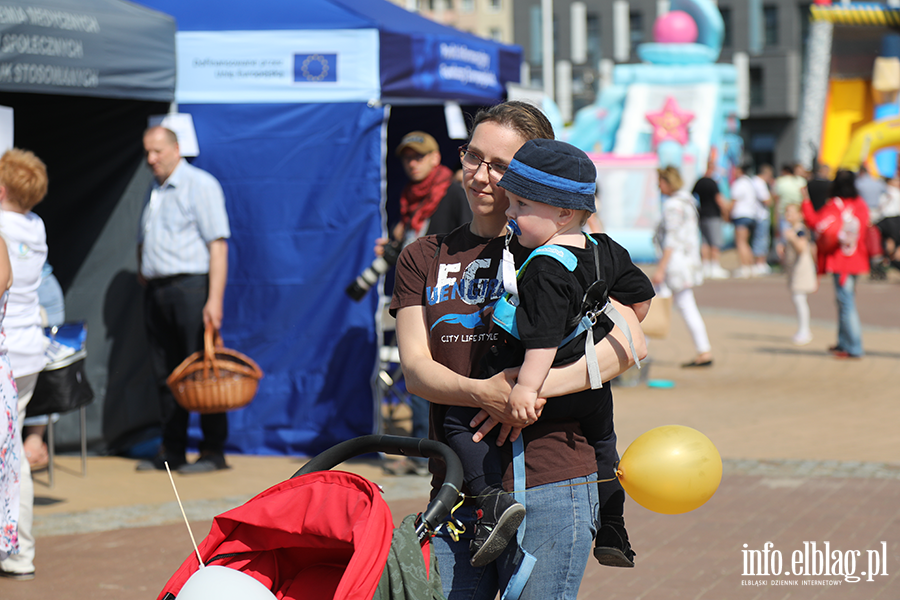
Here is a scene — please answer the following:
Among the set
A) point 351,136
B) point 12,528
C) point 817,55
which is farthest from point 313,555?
point 817,55

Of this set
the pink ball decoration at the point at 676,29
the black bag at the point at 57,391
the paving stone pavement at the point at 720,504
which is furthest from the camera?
the pink ball decoration at the point at 676,29

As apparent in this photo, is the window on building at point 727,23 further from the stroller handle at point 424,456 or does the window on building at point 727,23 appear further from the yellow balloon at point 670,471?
the stroller handle at point 424,456

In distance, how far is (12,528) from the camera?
15.1ft

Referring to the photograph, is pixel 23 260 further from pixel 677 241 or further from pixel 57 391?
pixel 677 241

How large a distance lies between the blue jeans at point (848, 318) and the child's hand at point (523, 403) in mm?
9345

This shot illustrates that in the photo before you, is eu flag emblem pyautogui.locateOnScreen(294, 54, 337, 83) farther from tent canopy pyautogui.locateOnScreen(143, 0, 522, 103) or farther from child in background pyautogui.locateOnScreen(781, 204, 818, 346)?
child in background pyautogui.locateOnScreen(781, 204, 818, 346)

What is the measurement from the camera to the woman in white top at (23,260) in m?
5.31

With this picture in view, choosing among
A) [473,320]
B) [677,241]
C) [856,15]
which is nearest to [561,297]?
[473,320]

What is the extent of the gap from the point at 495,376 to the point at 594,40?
59085 millimetres

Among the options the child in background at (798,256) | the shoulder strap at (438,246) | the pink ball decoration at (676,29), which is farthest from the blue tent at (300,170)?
the pink ball decoration at (676,29)

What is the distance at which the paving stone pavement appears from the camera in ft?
16.1

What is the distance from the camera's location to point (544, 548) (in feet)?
8.66

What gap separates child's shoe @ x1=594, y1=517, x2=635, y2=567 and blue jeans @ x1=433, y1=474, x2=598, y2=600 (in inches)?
4.9

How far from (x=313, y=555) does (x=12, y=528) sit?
2.64 metres
